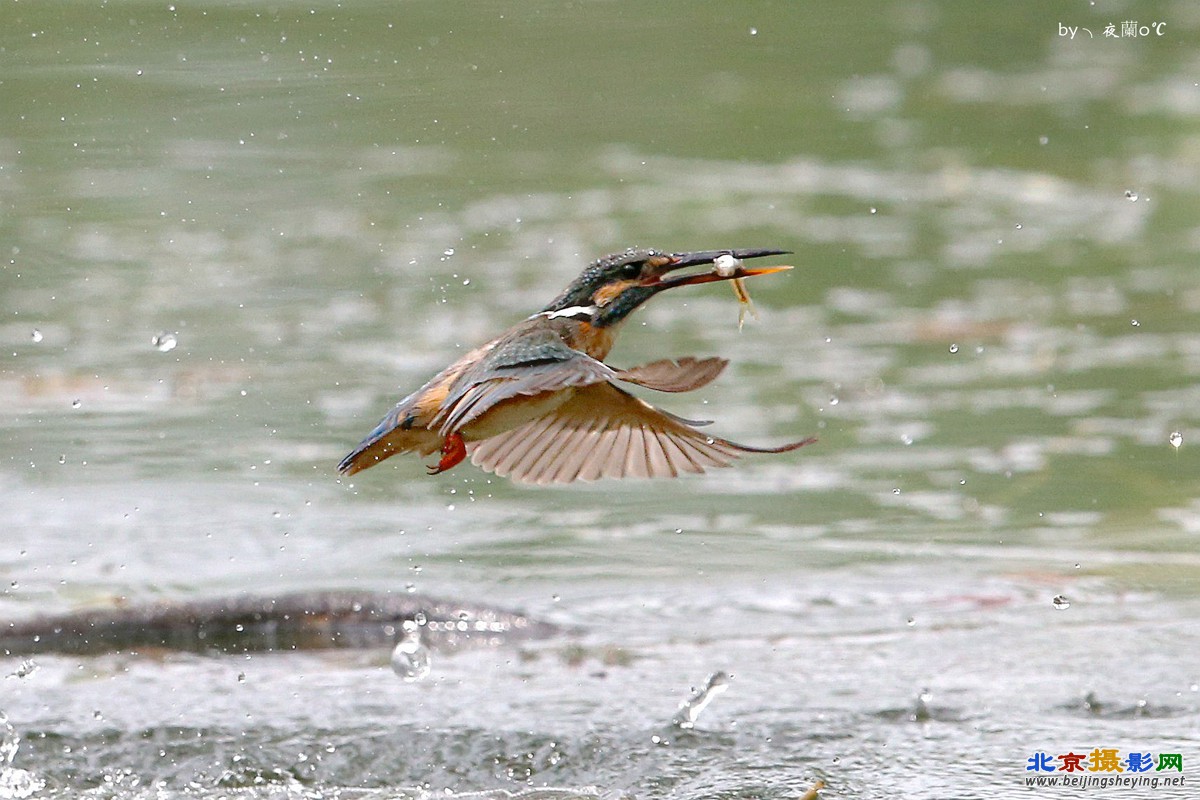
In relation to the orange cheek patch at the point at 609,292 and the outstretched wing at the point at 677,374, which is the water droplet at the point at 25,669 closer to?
the orange cheek patch at the point at 609,292

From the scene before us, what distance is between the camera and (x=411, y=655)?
4473 millimetres

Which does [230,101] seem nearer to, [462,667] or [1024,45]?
[1024,45]

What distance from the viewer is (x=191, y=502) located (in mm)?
5492

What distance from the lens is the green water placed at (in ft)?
13.1

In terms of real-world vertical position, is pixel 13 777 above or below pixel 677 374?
below

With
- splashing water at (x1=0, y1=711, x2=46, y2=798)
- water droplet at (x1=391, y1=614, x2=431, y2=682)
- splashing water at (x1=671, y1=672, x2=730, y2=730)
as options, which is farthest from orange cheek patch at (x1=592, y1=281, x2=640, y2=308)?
splashing water at (x1=0, y1=711, x2=46, y2=798)

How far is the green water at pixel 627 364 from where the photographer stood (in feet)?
13.1

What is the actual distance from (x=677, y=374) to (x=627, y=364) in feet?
9.85

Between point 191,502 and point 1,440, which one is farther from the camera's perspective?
point 1,440

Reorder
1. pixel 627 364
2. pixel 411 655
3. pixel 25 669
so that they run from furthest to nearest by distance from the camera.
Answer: pixel 627 364 → pixel 411 655 → pixel 25 669

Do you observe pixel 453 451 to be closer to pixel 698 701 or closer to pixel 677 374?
pixel 677 374

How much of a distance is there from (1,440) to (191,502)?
879mm

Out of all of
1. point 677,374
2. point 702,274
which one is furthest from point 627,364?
point 677,374

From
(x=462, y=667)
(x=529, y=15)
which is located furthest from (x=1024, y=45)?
(x=462, y=667)
